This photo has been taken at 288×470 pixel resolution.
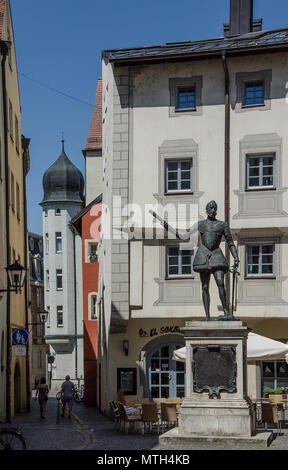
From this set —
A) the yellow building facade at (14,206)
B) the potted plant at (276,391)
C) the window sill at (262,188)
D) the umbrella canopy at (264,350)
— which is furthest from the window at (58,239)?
the umbrella canopy at (264,350)

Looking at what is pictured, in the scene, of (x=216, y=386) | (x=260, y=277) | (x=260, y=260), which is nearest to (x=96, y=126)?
(x=260, y=260)

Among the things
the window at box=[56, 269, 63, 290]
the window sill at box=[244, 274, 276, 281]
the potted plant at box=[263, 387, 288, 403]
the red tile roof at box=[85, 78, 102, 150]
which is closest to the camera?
the potted plant at box=[263, 387, 288, 403]

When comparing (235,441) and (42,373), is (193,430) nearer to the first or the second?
(235,441)

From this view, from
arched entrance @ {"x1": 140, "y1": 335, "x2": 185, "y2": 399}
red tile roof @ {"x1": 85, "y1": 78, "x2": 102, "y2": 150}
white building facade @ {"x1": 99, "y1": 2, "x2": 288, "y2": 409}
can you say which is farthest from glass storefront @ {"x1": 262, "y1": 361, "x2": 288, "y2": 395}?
red tile roof @ {"x1": 85, "y1": 78, "x2": 102, "y2": 150}

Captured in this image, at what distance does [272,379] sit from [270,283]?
2981 millimetres

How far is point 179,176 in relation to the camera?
28.8 meters

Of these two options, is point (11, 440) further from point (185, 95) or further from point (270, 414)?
point (185, 95)

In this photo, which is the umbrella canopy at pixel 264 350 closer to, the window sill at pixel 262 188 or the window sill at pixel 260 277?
the window sill at pixel 260 277

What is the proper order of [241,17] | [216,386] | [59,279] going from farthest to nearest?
[59,279], [241,17], [216,386]

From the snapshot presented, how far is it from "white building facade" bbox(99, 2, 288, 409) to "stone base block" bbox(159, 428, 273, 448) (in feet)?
32.6

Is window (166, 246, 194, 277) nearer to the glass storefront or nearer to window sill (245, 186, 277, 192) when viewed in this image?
window sill (245, 186, 277, 192)

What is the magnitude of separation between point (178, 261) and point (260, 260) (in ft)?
8.15

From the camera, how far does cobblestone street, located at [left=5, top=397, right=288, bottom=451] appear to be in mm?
17828

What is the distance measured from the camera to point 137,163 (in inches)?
1140
